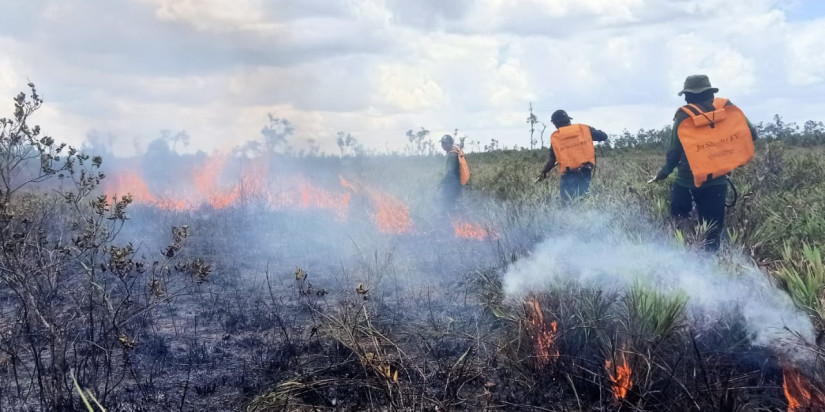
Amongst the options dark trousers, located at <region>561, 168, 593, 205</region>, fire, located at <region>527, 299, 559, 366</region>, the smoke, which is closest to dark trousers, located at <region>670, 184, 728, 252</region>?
the smoke

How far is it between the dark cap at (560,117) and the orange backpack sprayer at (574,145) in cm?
18

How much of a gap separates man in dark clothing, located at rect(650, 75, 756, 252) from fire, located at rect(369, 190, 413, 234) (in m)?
4.88

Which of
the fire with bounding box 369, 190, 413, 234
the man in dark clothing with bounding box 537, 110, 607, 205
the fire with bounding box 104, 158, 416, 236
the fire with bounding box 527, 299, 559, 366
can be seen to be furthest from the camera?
the fire with bounding box 104, 158, 416, 236

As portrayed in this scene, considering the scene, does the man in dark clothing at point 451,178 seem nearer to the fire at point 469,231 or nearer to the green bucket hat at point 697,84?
the fire at point 469,231

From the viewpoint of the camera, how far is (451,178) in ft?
33.8

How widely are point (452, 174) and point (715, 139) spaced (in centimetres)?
505

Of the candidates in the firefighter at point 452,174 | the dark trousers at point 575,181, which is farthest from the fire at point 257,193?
the dark trousers at point 575,181

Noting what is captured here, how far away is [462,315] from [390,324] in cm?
76

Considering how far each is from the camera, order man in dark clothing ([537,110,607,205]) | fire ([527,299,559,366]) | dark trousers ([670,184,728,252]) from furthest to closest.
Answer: man in dark clothing ([537,110,607,205]) < dark trousers ([670,184,728,252]) < fire ([527,299,559,366])

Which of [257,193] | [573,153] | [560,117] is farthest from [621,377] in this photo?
[257,193]

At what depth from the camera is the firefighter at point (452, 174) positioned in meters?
10.2

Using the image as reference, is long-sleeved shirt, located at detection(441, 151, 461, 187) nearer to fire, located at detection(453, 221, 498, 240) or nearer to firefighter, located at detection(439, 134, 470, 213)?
firefighter, located at detection(439, 134, 470, 213)

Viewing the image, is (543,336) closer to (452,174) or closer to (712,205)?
(712,205)

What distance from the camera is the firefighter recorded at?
10156mm
